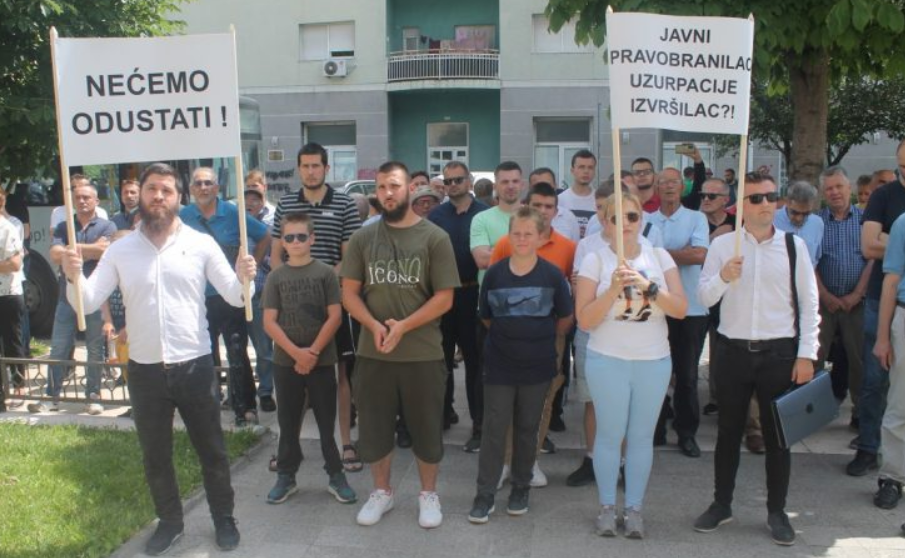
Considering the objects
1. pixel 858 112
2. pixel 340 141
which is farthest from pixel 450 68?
pixel 858 112

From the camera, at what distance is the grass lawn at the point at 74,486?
4402 millimetres

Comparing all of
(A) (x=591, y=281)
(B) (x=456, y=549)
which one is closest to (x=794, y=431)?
(A) (x=591, y=281)

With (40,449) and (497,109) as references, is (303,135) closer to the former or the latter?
(497,109)

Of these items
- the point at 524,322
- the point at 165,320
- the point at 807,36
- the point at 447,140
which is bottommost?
the point at 524,322

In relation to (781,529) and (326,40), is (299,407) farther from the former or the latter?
(326,40)

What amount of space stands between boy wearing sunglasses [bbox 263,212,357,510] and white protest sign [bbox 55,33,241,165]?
0.86 metres

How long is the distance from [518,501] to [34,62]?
28.0ft

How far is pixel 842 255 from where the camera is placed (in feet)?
19.7

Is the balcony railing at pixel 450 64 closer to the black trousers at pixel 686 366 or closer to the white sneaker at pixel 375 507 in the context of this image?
the black trousers at pixel 686 366

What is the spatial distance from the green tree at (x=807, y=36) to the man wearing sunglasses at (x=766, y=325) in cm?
220

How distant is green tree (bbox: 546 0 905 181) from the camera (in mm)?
5996

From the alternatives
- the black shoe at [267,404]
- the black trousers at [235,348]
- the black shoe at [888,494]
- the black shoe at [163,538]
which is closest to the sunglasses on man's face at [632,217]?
the black shoe at [888,494]

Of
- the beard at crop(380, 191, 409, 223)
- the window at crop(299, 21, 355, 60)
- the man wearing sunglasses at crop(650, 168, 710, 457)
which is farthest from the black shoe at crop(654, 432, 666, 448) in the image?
the window at crop(299, 21, 355, 60)

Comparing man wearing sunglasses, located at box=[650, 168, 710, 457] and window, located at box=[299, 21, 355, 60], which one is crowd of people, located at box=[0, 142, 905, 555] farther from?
window, located at box=[299, 21, 355, 60]
